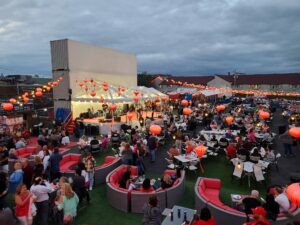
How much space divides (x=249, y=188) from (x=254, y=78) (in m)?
45.6

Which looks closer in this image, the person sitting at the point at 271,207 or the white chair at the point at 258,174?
the person sitting at the point at 271,207

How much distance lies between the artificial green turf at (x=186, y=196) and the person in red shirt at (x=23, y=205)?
5.20 feet

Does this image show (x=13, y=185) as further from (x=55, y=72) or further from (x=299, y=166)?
(x=55, y=72)

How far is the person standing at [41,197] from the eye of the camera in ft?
18.6

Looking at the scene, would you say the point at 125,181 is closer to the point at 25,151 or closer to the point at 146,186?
the point at 146,186

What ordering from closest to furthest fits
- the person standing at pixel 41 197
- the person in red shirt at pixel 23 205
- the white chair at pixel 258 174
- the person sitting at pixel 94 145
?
the person in red shirt at pixel 23 205, the person standing at pixel 41 197, the white chair at pixel 258 174, the person sitting at pixel 94 145

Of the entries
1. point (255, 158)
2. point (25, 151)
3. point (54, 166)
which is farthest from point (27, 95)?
point (255, 158)

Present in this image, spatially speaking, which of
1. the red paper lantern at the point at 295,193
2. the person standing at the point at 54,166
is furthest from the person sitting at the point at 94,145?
the red paper lantern at the point at 295,193

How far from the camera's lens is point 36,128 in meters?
17.0

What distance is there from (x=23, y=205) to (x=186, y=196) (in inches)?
182

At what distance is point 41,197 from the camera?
5711 mm

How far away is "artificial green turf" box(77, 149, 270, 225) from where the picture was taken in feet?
21.1

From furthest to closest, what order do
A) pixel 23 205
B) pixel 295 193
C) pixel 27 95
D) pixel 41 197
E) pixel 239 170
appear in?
pixel 27 95 → pixel 239 170 → pixel 41 197 → pixel 23 205 → pixel 295 193

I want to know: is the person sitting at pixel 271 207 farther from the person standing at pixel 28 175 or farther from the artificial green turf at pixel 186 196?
the person standing at pixel 28 175
